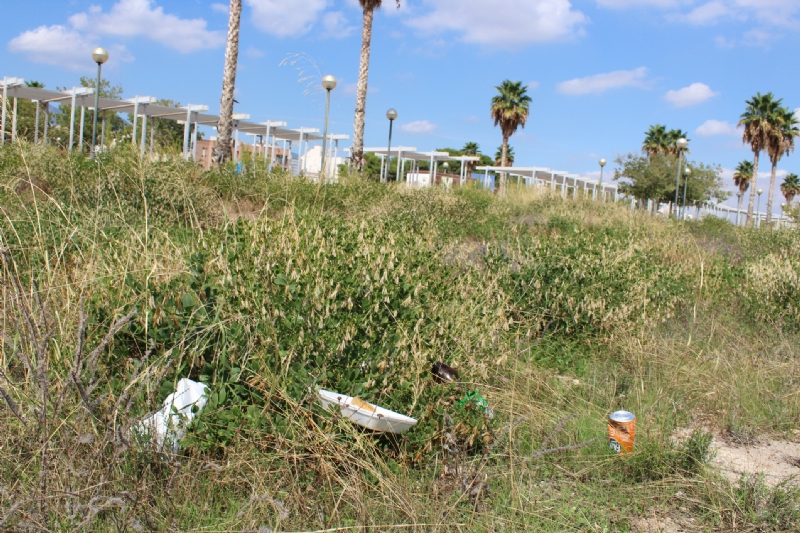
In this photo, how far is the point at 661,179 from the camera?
118 feet

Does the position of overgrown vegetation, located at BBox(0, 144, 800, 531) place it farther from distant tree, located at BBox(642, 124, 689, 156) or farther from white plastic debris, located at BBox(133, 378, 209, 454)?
distant tree, located at BBox(642, 124, 689, 156)

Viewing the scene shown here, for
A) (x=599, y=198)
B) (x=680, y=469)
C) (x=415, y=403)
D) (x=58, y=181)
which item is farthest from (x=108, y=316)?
(x=599, y=198)

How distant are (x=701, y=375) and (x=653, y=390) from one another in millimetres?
573

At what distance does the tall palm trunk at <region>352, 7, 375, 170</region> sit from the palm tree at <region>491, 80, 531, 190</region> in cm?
2563

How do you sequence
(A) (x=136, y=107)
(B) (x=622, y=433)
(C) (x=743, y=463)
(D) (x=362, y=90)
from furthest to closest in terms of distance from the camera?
(A) (x=136, y=107), (D) (x=362, y=90), (C) (x=743, y=463), (B) (x=622, y=433)

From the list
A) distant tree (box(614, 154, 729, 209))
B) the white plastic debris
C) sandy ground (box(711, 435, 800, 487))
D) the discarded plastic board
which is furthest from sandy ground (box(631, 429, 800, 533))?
distant tree (box(614, 154, 729, 209))

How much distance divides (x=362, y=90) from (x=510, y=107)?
88.0 feet

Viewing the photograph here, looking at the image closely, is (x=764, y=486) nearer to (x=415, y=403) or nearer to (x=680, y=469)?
(x=680, y=469)

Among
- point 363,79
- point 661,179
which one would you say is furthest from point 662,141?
point 363,79

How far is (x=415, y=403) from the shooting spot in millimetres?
3236

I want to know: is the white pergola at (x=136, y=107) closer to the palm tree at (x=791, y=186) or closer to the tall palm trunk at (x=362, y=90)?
the tall palm trunk at (x=362, y=90)

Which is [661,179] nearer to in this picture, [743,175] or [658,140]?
[658,140]

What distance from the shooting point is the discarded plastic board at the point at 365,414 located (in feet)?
10.0

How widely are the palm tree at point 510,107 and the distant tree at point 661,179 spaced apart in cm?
857
